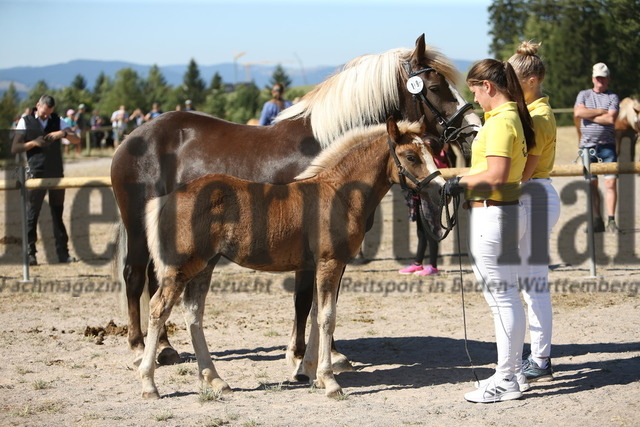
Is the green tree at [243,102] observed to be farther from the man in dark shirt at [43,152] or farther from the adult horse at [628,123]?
the man in dark shirt at [43,152]

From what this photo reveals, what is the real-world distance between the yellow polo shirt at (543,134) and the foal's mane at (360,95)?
854 millimetres

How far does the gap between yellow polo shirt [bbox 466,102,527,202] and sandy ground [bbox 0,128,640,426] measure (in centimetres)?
128

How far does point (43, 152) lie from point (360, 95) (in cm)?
632

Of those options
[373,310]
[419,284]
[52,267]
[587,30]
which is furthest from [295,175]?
[587,30]

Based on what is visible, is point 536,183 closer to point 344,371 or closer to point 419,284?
point 344,371

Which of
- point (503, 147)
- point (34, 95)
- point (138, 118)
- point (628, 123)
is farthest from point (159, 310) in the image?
point (34, 95)

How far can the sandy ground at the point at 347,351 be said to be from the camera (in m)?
4.51

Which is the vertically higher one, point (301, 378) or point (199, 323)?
point (199, 323)

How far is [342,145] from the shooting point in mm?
4977

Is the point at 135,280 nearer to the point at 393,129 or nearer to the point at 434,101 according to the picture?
the point at 393,129

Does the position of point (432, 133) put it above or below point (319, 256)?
above

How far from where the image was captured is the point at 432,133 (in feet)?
18.2

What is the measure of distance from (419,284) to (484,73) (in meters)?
4.46

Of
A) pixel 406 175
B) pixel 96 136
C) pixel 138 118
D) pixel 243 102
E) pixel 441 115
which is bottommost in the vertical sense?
pixel 406 175
